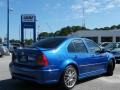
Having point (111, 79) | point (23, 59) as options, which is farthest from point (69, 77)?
point (111, 79)

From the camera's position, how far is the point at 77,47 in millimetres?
9391

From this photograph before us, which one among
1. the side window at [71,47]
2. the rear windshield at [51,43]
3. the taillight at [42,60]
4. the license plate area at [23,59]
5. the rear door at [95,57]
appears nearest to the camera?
the taillight at [42,60]

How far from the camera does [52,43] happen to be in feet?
29.8

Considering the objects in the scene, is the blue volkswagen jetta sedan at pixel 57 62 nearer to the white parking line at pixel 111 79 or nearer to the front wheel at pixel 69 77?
the front wheel at pixel 69 77

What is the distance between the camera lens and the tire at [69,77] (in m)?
8.48

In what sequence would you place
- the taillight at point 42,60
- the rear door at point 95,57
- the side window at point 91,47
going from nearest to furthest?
the taillight at point 42,60 → the rear door at point 95,57 → the side window at point 91,47

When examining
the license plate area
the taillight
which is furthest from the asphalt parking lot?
the taillight

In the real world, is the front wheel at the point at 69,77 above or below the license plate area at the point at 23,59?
below

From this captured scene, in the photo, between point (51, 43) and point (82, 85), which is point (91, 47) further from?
point (51, 43)

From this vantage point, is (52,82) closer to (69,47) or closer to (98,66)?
(69,47)

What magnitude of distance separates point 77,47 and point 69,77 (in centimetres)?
115

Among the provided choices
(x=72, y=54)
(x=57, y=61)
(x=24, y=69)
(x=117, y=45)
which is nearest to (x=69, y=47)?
(x=72, y=54)

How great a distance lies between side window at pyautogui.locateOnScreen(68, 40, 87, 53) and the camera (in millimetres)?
9117

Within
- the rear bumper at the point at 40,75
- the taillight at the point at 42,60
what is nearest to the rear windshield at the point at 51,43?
the taillight at the point at 42,60
